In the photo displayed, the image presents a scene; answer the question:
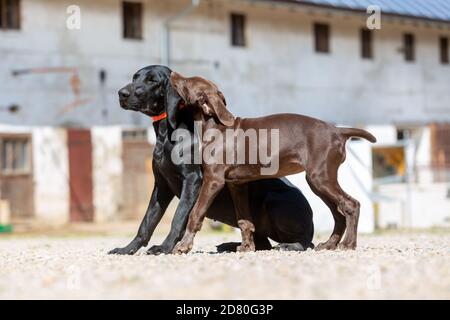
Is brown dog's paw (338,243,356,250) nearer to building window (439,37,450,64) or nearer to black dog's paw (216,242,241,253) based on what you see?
black dog's paw (216,242,241,253)

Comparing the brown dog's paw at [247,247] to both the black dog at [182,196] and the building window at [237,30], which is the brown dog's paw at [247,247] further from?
the building window at [237,30]

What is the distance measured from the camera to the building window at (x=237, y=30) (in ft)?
95.1

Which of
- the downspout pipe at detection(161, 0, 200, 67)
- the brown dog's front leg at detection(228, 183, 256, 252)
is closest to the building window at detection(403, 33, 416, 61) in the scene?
the downspout pipe at detection(161, 0, 200, 67)

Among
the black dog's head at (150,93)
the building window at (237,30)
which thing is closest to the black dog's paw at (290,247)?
the black dog's head at (150,93)

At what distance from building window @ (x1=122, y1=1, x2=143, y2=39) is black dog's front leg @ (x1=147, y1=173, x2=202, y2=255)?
1891cm

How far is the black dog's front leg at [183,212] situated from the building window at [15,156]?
1686 cm

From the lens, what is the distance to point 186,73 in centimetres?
2761

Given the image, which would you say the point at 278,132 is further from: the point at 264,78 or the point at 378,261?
the point at 264,78

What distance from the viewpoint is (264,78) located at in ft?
97.9

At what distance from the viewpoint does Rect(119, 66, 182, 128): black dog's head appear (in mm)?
8430

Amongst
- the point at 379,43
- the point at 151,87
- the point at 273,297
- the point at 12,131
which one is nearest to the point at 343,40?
the point at 379,43

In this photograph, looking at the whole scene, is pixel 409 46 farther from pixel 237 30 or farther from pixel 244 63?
pixel 237 30

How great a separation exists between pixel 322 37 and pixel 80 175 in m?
10.5

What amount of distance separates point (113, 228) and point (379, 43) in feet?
44.1
